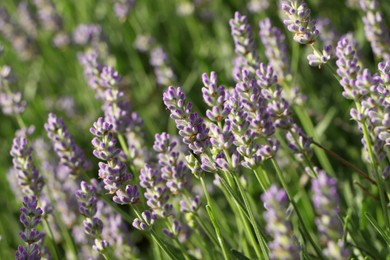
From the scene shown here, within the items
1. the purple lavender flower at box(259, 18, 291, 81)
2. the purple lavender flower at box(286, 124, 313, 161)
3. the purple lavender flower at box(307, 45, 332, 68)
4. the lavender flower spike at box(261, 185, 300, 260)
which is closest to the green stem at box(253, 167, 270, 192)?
the purple lavender flower at box(286, 124, 313, 161)

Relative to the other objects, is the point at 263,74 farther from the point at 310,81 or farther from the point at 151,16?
the point at 151,16

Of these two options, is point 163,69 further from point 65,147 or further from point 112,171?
point 112,171

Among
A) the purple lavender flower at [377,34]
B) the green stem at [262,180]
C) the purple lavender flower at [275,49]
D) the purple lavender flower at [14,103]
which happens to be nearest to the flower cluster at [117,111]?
the purple lavender flower at [14,103]

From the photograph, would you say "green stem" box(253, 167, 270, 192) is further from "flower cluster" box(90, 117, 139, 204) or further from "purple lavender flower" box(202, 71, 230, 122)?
"flower cluster" box(90, 117, 139, 204)

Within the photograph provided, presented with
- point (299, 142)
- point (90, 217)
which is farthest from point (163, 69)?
point (90, 217)

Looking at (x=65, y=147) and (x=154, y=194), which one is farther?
(x=65, y=147)

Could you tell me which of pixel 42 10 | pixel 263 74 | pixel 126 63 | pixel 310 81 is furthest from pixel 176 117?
pixel 42 10
